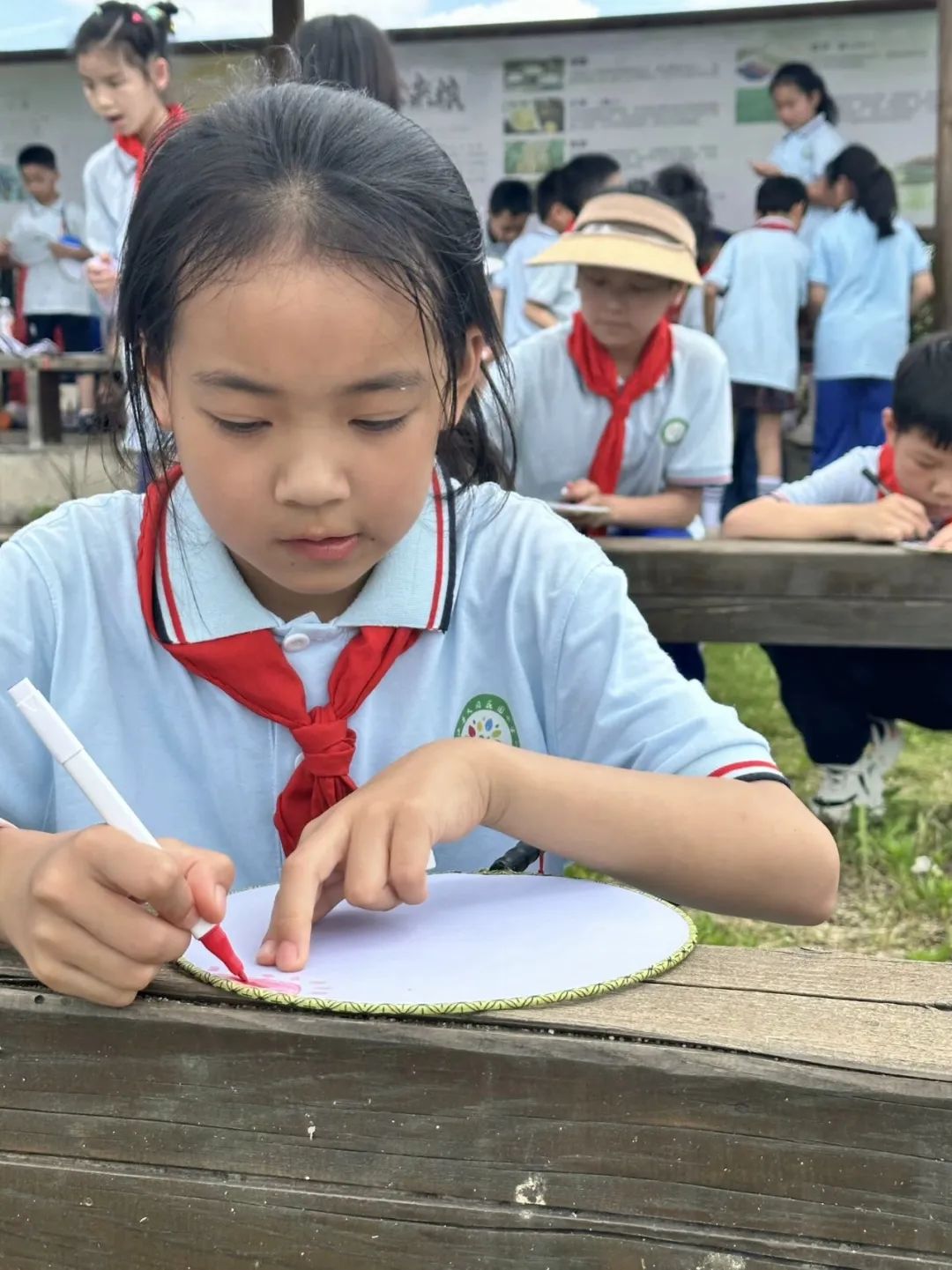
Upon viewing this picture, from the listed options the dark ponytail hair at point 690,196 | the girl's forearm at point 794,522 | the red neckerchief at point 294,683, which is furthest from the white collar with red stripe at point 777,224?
the red neckerchief at point 294,683

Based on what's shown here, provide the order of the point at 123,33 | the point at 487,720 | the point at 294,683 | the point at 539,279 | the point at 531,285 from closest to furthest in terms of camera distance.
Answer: the point at 294,683 → the point at 487,720 → the point at 123,33 → the point at 539,279 → the point at 531,285

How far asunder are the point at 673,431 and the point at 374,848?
2.87m

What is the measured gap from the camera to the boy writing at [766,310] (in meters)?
6.48

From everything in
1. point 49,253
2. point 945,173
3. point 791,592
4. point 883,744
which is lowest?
point 883,744

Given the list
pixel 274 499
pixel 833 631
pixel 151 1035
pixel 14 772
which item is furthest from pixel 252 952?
pixel 833 631

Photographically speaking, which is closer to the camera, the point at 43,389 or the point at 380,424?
the point at 380,424

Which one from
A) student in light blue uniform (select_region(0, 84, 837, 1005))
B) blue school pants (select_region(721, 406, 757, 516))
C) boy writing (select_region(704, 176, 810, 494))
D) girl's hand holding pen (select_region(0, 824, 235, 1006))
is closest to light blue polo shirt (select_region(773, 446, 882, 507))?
student in light blue uniform (select_region(0, 84, 837, 1005))

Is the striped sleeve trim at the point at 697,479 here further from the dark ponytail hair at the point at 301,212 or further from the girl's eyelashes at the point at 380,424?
the girl's eyelashes at the point at 380,424

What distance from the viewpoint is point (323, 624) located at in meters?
1.31

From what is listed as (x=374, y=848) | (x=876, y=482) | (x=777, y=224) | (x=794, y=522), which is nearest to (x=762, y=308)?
(x=777, y=224)

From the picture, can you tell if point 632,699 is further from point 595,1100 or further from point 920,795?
point 920,795

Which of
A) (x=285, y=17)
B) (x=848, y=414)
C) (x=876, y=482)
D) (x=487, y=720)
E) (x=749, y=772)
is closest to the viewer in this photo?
(x=749, y=772)

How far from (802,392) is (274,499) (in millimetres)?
7102

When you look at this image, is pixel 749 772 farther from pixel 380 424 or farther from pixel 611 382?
pixel 611 382
